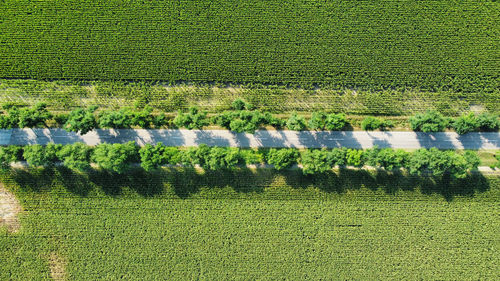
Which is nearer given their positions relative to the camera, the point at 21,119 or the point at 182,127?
the point at 21,119

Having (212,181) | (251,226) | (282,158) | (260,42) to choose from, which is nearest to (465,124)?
(282,158)

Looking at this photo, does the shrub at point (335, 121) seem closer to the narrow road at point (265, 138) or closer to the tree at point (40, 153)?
the narrow road at point (265, 138)

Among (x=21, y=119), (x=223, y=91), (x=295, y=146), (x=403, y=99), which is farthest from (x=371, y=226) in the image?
(x=21, y=119)

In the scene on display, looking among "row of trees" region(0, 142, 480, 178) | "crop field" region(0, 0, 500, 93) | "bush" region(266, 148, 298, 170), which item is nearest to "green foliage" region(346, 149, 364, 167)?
"row of trees" region(0, 142, 480, 178)

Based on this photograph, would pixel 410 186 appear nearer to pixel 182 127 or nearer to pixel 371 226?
pixel 371 226

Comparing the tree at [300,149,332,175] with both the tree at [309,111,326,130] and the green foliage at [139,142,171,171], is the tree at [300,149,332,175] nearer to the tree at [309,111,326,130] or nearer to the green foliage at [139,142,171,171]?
the tree at [309,111,326,130]

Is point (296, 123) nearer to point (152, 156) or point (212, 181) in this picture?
point (212, 181)
